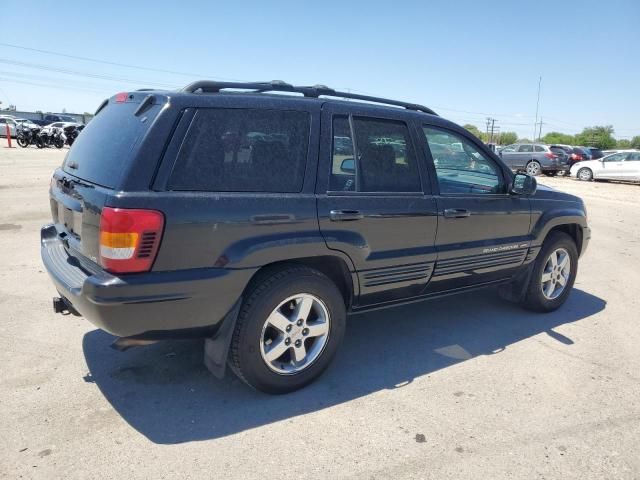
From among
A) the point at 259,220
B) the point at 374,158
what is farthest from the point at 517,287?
the point at 259,220

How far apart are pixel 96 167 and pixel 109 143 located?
16 centimetres

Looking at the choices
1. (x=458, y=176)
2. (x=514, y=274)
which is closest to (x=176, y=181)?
(x=458, y=176)

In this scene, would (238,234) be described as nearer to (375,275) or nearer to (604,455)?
(375,275)

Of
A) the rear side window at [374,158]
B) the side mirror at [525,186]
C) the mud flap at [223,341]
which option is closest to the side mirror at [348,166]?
the rear side window at [374,158]

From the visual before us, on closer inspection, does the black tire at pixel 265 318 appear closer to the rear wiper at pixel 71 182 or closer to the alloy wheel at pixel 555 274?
the rear wiper at pixel 71 182

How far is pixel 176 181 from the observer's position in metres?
2.60

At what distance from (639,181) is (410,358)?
21.7m

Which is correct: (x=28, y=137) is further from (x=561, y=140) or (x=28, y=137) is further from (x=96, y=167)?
(x=561, y=140)

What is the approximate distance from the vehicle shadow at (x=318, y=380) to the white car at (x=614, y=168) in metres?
19.6

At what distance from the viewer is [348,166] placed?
127 inches

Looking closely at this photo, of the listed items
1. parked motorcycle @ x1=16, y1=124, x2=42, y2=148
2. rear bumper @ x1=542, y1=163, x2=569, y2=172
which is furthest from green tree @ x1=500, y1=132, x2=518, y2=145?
parked motorcycle @ x1=16, y1=124, x2=42, y2=148

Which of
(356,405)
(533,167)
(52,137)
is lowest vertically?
(356,405)

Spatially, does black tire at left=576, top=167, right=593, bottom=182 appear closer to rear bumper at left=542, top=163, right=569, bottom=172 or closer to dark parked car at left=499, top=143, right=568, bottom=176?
rear bumper at left=542, top=163, right=569, bottom=172

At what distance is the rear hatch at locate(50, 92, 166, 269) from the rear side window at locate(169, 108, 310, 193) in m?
0.27
